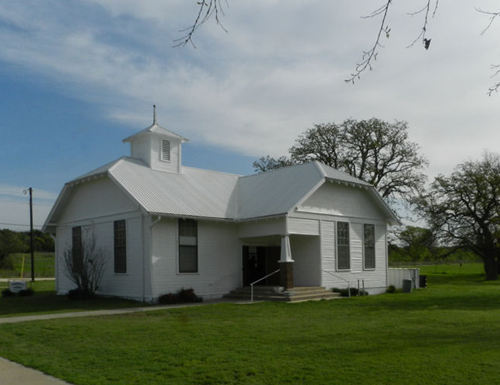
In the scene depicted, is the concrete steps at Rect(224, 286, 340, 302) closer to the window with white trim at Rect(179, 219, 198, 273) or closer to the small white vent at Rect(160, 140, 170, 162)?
the window with white trim at Rect(179, 219, 198, 273)

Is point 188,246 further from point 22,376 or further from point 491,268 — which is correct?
point 491,268

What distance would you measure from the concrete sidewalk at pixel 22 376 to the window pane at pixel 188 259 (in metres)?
12.2

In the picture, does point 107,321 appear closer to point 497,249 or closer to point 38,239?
point 497,249

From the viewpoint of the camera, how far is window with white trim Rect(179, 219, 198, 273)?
21.2m

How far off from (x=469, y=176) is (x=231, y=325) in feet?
110

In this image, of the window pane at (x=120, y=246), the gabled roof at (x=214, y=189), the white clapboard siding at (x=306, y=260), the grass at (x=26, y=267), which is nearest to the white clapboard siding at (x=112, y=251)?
the window pane at (x=120, y=246)

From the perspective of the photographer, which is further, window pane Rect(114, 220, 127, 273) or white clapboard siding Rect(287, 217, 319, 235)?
white clapboard siding Rect(287, 217, 319, 235)

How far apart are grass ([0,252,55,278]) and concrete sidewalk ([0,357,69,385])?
130ft

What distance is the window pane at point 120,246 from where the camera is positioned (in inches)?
842

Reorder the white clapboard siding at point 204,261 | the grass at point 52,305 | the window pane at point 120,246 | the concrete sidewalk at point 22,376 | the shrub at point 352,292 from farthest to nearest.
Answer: the shrub at point 352,292 → the window pane at point 120,246 → the white clapboard siding at point 204,261 → the grass at point 52,305 → the concrete sidewalk at point 22,376

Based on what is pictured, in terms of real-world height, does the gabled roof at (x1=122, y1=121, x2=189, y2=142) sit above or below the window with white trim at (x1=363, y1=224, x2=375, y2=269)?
above

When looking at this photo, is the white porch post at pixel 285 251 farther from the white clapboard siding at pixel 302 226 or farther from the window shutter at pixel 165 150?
the window shutter at pixel 165 150

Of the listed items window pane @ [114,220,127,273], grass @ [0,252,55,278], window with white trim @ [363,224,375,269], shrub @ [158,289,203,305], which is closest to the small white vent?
window pane @ [114,220,127,273]

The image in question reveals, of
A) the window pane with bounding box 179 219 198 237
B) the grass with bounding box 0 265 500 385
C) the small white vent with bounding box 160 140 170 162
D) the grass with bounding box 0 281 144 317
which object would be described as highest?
the small white vent with bounding box 160 140 170 162
